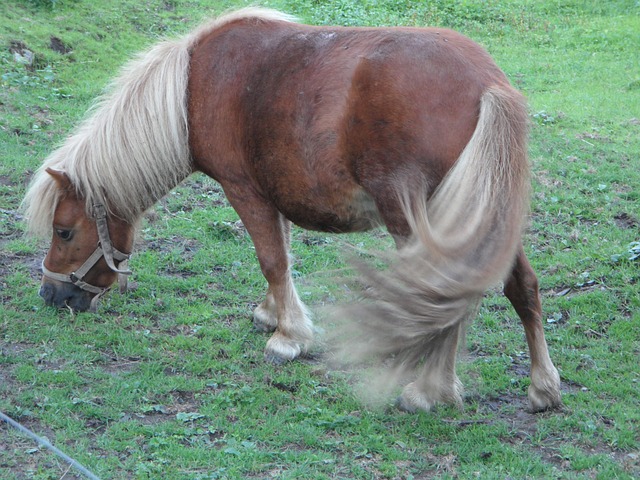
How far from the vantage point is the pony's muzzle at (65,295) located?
4770 millimetres

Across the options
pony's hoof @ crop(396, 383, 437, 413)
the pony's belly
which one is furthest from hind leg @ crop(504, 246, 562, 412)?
the pony's belly

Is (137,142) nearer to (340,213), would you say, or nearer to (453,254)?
(340,213)

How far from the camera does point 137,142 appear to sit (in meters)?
4.38

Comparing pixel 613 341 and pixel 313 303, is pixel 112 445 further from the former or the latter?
pixel 613 341

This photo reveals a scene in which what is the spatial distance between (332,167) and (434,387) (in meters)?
1.20

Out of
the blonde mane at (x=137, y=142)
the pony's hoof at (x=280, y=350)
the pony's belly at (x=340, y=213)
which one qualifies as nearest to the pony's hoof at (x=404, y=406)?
the pony's hoof at (x=280, y=350)

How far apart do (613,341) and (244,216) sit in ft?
7.69

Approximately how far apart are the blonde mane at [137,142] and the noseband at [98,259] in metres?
0.09

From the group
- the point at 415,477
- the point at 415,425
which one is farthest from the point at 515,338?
the point at 415,477

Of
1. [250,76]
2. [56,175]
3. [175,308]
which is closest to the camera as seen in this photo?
[250,76]

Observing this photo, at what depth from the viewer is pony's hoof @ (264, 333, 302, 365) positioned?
4.51 metres

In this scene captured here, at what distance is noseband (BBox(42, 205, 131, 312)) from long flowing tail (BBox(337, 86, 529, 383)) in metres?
1.98

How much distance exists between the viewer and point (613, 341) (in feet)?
15.1

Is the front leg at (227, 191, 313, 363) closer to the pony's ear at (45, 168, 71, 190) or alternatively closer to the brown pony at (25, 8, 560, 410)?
the brown pony at (25, 8, 560, 410)
